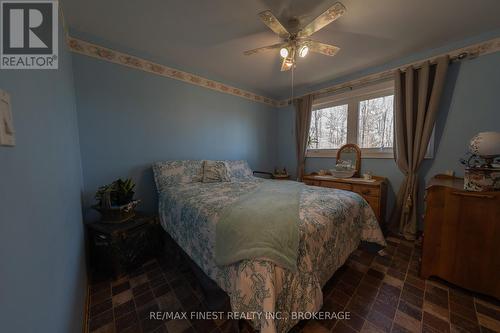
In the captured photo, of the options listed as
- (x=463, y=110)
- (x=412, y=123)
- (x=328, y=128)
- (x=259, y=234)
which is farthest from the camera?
(x=328, y=128)

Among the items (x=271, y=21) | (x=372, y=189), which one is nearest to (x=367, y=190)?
(x=372, y=189)

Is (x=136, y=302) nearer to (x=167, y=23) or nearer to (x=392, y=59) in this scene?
(x=167, y=23)

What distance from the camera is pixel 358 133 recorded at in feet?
9.23

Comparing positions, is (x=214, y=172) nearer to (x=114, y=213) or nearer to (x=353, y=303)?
(x=114, y=213)

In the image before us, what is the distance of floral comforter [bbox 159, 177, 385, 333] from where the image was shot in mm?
855

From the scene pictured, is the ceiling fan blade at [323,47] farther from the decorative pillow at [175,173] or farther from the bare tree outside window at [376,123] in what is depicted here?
the decorative pillow at [175,173]

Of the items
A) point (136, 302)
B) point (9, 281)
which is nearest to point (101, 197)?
point (136, 302)

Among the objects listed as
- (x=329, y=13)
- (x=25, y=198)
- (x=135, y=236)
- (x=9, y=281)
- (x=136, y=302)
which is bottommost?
(x=136, y=302)

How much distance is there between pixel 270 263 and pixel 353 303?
3.20 feet

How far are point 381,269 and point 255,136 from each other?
111 inches

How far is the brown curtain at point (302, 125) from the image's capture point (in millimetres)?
3309

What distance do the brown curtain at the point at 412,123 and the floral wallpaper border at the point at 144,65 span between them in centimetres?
244

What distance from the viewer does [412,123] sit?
86.9 inches

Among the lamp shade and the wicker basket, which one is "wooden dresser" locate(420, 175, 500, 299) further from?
the wicker basket
